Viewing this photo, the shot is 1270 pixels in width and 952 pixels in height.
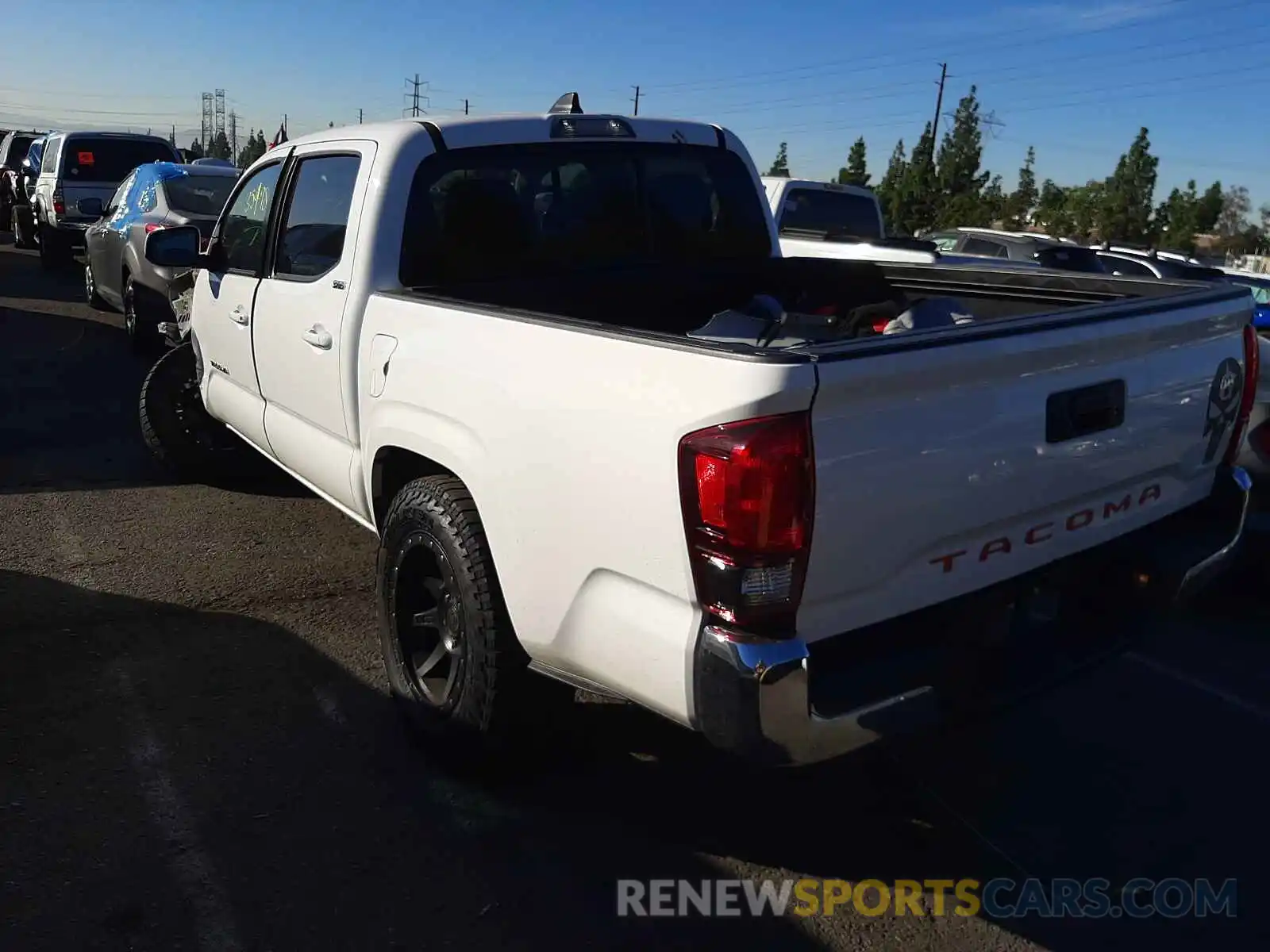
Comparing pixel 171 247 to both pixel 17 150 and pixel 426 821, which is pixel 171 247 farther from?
→ pixel 17 150

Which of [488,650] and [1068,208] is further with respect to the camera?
[1068,208]

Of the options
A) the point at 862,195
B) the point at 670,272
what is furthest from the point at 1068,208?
the point at 670,272

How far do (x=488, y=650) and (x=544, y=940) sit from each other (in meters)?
0.74

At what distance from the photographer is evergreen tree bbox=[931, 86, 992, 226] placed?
45.2 meters

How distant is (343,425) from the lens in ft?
12.7

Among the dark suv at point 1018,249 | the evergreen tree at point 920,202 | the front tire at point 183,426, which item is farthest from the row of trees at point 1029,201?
the front tire at point 183,426

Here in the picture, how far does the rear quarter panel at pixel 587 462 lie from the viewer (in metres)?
2.31

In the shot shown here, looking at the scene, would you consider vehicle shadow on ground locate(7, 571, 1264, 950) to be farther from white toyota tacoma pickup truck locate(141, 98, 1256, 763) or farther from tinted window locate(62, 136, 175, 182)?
tinted window locate(62, 136, 175, 182)

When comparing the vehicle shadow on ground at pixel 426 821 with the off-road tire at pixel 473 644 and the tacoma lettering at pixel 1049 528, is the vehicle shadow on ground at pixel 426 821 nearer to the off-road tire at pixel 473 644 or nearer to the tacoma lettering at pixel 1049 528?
the off-road tire at pixel 473 644

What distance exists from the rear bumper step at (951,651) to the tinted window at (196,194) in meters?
8.79

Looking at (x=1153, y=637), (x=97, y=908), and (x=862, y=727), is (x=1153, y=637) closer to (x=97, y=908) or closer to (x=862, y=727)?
(x=862, y=727)

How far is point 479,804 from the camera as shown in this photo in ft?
10.6

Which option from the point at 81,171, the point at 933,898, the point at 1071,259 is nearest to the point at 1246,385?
the point at 933,898

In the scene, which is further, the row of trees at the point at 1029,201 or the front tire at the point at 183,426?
the row of trees at the point at 1029,201
